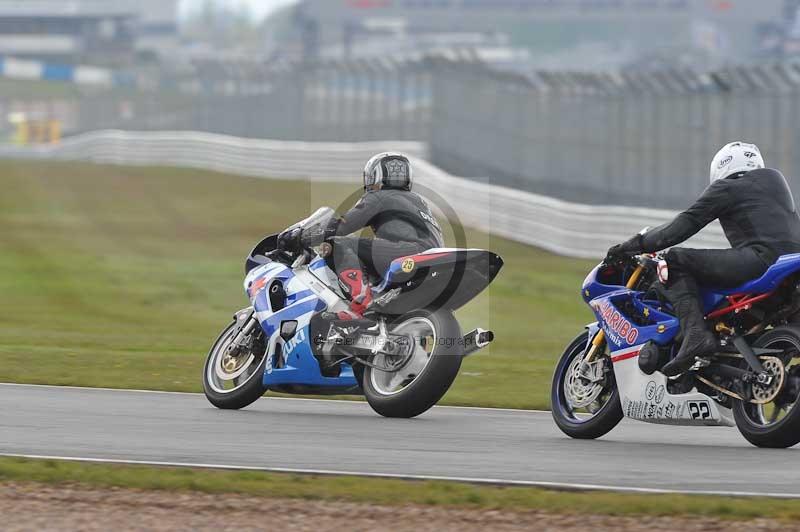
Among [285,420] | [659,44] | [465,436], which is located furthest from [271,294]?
[659,44]

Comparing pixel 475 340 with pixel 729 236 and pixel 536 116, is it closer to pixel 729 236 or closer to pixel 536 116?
pixel 729 236

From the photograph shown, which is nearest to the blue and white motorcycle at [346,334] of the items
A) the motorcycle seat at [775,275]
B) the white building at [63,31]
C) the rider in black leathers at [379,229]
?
the rider in black leathers at [379,229]

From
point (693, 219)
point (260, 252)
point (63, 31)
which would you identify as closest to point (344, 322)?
point (260, 252)

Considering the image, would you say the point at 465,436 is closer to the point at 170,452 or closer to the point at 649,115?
the point at 170,452

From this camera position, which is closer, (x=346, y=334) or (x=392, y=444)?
(x=392, y=444)

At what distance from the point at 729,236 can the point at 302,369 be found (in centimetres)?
321

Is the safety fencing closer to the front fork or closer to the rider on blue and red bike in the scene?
the front fork

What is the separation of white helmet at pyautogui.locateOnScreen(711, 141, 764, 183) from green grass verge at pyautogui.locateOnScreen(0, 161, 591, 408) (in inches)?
123

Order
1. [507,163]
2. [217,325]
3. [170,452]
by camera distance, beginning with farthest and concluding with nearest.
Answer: [507,163] < [217,325] < [170,452]

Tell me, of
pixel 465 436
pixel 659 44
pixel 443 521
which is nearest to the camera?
pixel 443 521

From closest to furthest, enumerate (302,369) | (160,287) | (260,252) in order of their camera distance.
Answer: (302,369) < (260,252) < (160,287)

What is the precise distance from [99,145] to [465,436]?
50.8 metres

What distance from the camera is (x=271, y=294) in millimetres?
11797

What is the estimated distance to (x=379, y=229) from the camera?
11.5 m
